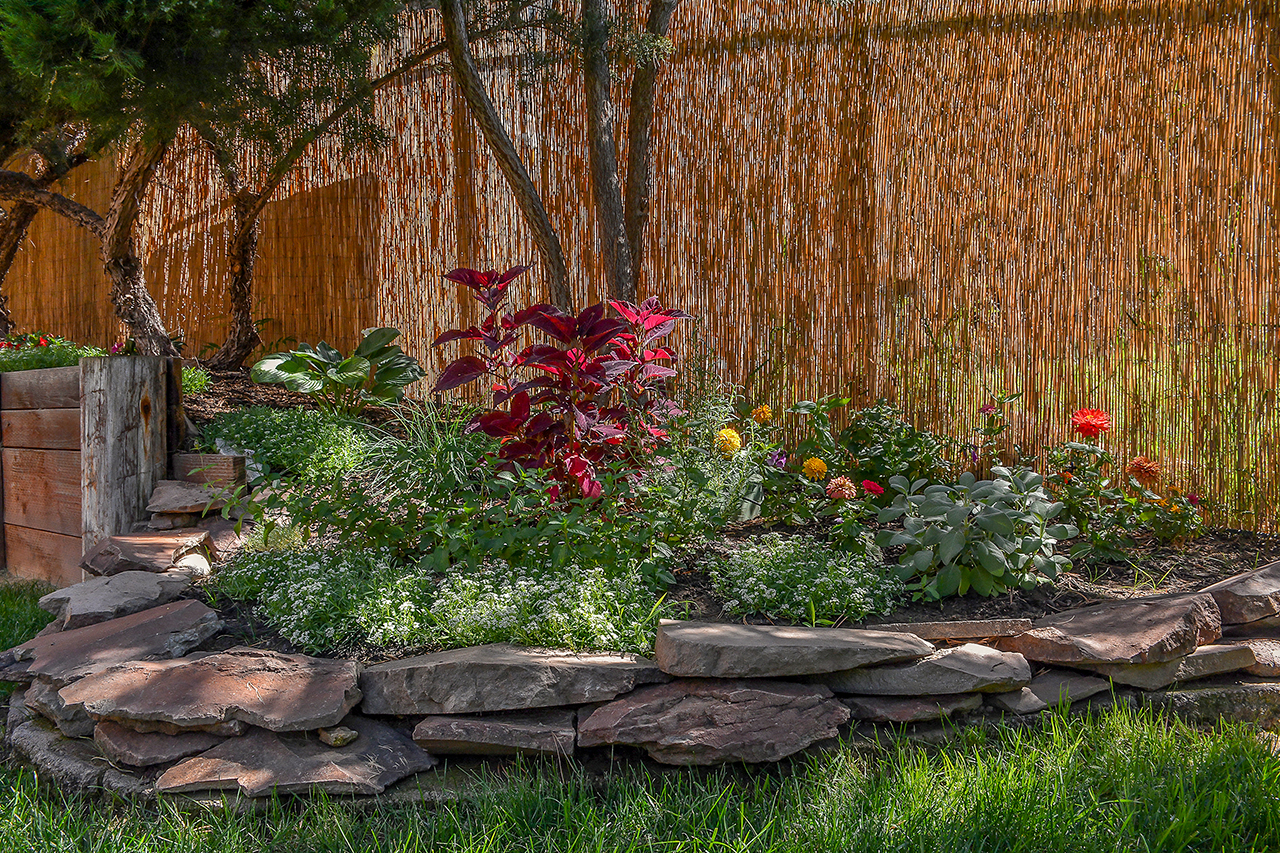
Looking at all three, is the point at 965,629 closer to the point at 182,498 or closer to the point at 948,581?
the point at 948,581

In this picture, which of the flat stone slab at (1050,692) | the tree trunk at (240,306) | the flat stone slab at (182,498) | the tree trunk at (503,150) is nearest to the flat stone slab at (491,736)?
the flat stone slab at (1050,692)

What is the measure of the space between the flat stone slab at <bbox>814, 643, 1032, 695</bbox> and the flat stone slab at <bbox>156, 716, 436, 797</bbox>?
3.34ft

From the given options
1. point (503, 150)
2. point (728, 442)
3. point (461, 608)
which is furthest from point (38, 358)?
point (728, 442)

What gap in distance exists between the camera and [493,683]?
1.94 metres

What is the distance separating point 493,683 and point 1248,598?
1.99 m

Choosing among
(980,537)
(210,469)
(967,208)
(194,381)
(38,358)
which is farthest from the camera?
(194,381)

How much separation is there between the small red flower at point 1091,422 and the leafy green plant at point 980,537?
1.28 ft

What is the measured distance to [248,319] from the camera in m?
5.36

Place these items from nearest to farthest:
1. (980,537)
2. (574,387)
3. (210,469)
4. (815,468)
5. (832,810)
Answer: (832,810), (980,537), (574,387), (815,468), (210,469)

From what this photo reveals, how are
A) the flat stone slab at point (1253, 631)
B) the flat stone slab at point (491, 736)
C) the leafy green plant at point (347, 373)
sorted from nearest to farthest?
the flat stone slab at point (491, 736), the flat stone slab at point (1253, 631), the leafy green plant at point (347, 373)

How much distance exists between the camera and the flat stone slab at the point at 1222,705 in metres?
2.08

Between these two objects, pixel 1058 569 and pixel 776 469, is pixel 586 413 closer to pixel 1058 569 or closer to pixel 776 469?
pixel 776 469

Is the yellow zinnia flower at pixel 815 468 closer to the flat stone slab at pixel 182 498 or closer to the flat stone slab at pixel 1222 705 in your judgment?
the flat stone slab at pixel 1222 705

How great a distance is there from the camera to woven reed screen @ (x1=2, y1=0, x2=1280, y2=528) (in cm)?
283
